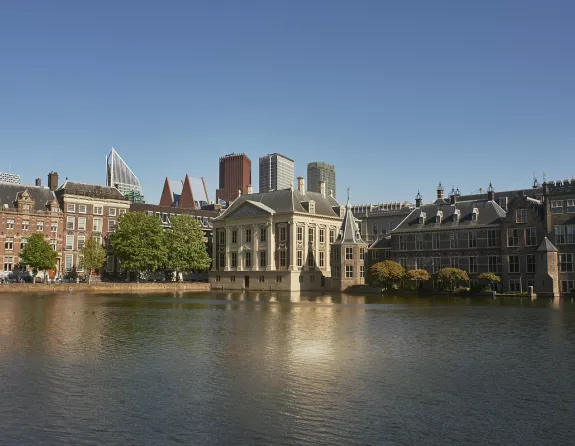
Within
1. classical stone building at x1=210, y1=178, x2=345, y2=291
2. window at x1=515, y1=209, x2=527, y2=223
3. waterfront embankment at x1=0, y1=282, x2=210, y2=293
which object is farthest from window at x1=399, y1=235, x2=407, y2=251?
waterfront embankment at x1=0, y1=282, x2=210, y2=293

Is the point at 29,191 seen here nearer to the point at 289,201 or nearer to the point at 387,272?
the point at 289,201

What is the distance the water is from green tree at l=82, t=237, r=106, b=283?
71.1m

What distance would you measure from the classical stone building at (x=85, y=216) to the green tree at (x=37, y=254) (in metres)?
9.87

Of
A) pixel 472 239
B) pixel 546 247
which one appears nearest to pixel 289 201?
pixel 472 239

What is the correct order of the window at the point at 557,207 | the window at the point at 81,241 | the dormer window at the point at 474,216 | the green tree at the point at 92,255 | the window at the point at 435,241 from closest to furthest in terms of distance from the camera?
the window at the point at 557,207 < the dormer window at the point at 474,216 < the window at the point at 435,241 < the green tree at the point at 92,255 < the window at the point at 81,241

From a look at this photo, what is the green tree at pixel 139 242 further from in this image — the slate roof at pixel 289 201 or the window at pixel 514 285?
the window at pixel 514 285

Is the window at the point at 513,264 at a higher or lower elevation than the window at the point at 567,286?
higher

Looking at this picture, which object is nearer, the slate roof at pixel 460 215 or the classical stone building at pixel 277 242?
the slate roof at pixel 460 215

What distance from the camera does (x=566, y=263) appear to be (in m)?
84.9

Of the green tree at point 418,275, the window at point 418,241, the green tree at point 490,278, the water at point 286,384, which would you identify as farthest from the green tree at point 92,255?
the water at point 286,384

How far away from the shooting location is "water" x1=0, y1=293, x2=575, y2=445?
1828 cm

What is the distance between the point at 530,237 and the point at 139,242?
67876 millimetres

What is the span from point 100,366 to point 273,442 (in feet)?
44.0

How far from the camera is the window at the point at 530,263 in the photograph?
3504 inches
